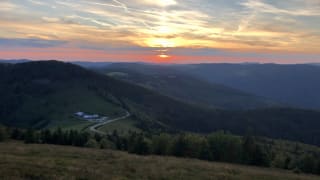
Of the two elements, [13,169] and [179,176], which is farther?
[179,176]

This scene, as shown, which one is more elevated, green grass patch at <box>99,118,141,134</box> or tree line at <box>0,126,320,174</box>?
tree line at <box>0,126,320,174</box>

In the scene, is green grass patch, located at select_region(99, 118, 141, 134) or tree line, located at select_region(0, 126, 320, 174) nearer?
tree line, located at select_region(0, 126, 320, 174)

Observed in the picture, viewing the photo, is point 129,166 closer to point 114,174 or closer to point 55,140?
point 114,174

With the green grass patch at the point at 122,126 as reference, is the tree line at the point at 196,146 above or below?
above

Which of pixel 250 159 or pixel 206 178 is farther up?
pixel 206 178

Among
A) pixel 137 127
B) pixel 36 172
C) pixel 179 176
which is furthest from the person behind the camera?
pixel 137 127

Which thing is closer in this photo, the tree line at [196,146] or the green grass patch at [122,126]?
the tree line at [196,146]

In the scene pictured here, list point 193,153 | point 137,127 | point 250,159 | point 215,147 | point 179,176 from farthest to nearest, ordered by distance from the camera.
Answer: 1. point 137,127
2. point 215,147
3. point 193,153
4. point 250,159
5. point 179,176

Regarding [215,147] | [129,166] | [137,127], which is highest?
[129,166]

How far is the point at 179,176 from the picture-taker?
29.5 meters

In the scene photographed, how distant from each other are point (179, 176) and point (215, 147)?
5252cm

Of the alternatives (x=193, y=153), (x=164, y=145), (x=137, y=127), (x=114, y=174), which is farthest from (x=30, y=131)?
(x=137, y=127)

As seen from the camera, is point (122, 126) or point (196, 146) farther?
point (122, 126)

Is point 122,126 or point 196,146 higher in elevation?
point 196,146
